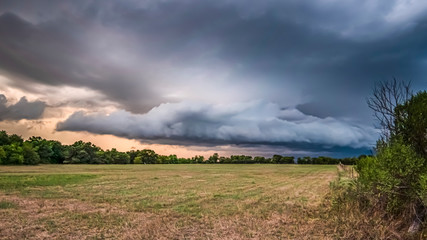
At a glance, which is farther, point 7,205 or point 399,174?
point 7,205

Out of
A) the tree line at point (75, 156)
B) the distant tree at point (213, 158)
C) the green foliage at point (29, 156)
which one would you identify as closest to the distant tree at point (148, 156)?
the tree line at point (75, 156)

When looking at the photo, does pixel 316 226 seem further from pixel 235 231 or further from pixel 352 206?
pixel 235 231

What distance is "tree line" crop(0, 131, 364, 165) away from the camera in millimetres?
93500

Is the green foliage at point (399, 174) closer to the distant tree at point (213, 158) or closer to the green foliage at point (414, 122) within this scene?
the green foliage at point (414, 122)

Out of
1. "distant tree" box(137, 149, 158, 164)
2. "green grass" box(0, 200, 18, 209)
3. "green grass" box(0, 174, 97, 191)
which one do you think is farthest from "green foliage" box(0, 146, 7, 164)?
"green grass" box(0, 200, 18, 209)

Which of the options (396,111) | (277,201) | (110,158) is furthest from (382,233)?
(110,158)

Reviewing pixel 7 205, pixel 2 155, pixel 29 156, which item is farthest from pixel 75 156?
pixel 7 205

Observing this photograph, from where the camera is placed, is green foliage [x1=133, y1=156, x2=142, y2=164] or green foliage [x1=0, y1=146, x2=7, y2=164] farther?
green foliage [x1=133, y1=156, x2=142, y2=164]

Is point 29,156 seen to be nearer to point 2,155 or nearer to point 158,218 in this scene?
point 2,155

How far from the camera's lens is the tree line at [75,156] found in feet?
307

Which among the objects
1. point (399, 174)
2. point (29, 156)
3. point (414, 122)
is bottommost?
point (29, 156)

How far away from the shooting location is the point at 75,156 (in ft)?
394

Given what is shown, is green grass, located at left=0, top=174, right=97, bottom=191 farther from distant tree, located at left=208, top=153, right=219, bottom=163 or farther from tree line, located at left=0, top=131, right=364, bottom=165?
distant tree, located at left=208, top=153, right=219, bottom=163

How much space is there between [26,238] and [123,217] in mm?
4587
